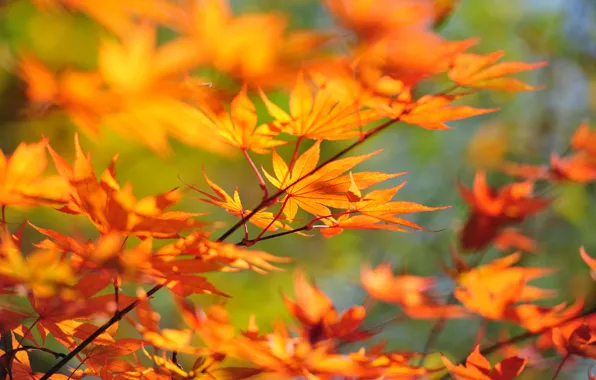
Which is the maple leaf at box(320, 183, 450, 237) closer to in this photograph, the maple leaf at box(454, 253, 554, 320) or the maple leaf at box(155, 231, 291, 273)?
the maple leaf at box(155, 231, 291, 273)

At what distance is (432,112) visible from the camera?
0.38 meters

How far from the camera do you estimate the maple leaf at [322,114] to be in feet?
1.19

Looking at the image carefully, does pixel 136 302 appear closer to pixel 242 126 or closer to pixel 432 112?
pixel 242 126

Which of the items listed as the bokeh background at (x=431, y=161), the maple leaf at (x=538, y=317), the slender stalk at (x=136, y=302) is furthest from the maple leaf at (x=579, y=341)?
the bokeh background at (x=431, y=161)

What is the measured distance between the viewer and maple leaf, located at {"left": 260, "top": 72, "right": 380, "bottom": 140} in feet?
1.19

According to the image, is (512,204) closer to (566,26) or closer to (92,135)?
(92,135)

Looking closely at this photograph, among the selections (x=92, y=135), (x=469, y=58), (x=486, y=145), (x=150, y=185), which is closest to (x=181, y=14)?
(x=92, y=135)

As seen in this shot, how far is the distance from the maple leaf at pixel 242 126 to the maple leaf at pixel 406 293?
1.04 feet

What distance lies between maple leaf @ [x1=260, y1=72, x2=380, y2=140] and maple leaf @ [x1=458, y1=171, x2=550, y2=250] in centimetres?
47

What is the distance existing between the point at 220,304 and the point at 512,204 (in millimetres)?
537

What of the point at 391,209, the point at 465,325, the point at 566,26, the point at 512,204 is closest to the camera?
the point at 391,209

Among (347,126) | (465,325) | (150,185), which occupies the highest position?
(347,126)

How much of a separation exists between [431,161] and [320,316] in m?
2.43

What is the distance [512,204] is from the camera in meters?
0.80
